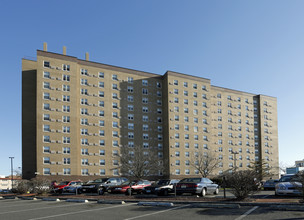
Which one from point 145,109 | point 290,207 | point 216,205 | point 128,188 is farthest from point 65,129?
point 290,207

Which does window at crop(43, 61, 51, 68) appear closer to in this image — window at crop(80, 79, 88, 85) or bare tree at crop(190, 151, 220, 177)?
window at crop(80, 79, 88, 85)

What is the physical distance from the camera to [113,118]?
6294 centimetres

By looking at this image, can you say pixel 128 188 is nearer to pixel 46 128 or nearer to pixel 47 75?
pixel 46 128

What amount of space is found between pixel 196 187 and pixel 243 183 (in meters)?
5.35

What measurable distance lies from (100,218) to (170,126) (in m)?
54.8

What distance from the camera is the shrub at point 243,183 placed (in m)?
15.4

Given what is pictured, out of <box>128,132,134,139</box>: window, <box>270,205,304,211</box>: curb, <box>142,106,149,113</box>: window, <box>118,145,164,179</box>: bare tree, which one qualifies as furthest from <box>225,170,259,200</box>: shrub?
<box>142,106,149,113</box>: window

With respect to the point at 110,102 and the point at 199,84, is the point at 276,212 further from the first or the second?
the point at 199,84

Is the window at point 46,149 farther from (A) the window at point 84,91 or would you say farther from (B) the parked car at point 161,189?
(B) the parked car at point 161,189

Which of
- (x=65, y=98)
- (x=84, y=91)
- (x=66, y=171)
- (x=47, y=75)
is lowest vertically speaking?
(x=66, y=171)

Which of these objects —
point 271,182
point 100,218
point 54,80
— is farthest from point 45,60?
point 100,218

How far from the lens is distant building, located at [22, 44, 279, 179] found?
183 feet

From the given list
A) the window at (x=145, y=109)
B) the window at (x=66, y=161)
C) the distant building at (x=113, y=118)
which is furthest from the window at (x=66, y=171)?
the window at (x=145, y=109)

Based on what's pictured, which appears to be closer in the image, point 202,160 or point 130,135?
point 130,135
